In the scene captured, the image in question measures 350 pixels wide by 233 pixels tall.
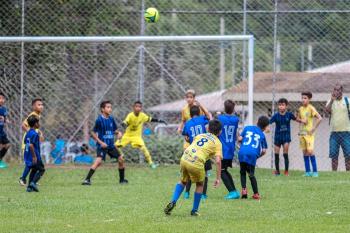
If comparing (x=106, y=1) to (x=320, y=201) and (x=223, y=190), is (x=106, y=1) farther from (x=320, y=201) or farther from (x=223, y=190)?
(x=320, y=201)

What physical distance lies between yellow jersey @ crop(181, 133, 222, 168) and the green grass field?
731mm

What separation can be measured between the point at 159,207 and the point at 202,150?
1322 mm

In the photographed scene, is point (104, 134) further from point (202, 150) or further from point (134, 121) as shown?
point (202, 150)

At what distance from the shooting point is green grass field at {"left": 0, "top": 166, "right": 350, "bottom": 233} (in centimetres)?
1048

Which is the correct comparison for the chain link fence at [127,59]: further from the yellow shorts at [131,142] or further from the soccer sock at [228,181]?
the soccer sock at [228,181]

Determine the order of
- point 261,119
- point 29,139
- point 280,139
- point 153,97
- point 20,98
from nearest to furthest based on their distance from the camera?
point 261,119
point 29,139
point 280,139
point 20,98
point 153,97

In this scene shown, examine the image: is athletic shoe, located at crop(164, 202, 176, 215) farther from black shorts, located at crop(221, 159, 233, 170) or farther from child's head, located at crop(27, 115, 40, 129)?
child's head, located at crop(27, 115, 40, 129)

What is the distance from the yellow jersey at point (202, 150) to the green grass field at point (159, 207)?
2.40ft

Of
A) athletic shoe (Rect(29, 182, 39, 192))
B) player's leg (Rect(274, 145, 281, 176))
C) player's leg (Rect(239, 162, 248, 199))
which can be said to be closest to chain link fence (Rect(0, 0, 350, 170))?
player's leg (Rect(274, 145, 281, 176))

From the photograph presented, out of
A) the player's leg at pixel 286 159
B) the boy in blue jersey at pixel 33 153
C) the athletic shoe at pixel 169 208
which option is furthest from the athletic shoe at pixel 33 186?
the player's leg at pixel 286 159

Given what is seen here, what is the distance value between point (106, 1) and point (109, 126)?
760 cm

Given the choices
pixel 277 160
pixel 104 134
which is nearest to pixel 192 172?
pixel 104 134

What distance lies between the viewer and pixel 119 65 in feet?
81.9

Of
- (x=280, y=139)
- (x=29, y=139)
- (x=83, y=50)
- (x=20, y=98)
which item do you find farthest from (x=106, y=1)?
(x=29, y=139)
